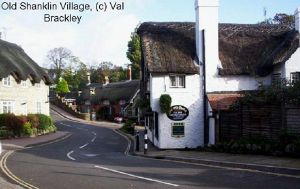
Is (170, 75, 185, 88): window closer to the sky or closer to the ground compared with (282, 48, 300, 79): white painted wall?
closer to the ground

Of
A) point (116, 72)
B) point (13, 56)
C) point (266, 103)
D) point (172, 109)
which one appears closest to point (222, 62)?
point (172, 109)

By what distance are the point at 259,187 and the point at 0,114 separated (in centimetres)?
3326

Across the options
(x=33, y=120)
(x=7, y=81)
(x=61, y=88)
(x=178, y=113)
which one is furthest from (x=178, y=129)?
(x=61, y=88)

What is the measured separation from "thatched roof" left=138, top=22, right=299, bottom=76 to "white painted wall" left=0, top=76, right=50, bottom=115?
65.7 feet

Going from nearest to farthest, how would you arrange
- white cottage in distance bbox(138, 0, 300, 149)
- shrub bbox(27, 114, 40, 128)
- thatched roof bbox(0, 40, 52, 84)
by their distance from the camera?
1. white cottage in distance bbox(138, 0, 300, 149)
2. shrub bbox(27, 114, 40, 128)
3. thatched roof bbox(0, 40, 52, 84)

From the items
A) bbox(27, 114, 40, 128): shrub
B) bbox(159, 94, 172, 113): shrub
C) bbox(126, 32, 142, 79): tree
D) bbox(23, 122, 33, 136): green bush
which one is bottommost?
bbox(23, 122, 33, 136): green bush

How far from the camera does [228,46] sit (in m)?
29.5

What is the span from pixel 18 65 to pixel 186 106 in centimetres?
2446

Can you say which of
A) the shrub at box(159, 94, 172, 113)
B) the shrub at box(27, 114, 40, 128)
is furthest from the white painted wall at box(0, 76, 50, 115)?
the shrub at box(159, 94, 172, 113)

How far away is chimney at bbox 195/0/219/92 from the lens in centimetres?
2770

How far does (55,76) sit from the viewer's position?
109500 mm

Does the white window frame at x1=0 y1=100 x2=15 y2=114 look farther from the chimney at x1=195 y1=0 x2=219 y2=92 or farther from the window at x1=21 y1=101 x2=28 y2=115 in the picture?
the chimney at x1=195 y1=0 x2=219 y2=92

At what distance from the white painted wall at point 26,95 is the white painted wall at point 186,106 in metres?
22.1

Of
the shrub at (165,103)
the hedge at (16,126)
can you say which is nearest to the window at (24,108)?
the hedge at (16,126)
